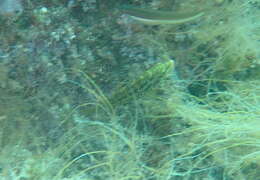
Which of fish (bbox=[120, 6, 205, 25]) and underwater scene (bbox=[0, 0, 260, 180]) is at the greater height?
fish (bbox=[120, 6, 205, 25])

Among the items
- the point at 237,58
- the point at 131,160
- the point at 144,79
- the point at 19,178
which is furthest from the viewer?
the point at 237,58

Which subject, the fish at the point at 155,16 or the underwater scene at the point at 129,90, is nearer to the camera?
the underwater scene at the point at 129,90

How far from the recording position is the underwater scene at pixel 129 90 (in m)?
2.12

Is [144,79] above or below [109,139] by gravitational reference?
above

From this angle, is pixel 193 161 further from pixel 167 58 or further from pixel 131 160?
pixel 167 58

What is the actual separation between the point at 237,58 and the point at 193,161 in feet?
2.99

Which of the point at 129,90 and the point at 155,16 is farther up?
the point at 155,16

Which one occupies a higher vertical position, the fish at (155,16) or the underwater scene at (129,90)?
the fish at (155,16)

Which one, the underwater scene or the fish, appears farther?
the fish

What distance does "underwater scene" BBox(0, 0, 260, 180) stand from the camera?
2123 mm

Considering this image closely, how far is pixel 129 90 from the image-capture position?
7.96 feet

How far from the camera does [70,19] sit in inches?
105

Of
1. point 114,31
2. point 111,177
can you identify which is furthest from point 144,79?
point 111,177

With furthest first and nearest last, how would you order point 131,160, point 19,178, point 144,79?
point 144,79 < point 131,160 < point 19,178
